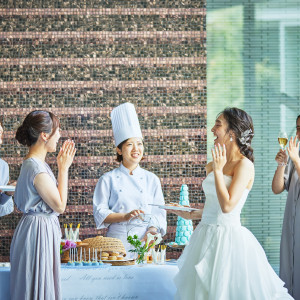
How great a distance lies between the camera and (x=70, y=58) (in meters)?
5.62

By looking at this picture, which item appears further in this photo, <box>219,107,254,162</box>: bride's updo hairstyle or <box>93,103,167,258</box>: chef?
<box>93,103,167,258</box>: chef

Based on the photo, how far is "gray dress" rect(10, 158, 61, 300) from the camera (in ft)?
11.4

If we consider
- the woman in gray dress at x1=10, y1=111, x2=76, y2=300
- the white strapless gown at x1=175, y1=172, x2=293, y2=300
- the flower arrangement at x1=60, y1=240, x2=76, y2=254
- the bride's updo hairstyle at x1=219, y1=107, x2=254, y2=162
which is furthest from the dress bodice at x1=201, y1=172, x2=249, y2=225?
the flower arrangement at x1=60, y1=240, x2=76, y2=254

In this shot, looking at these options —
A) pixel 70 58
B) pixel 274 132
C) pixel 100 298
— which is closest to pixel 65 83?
pixel 70 58

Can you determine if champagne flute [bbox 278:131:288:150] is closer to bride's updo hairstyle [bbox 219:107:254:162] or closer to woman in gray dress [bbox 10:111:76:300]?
bride's updo hairstyle [bbox 219:107:254:162]

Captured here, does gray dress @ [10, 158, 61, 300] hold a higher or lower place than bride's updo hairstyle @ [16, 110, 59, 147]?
lower

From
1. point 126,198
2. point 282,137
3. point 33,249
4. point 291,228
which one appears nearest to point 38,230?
point 33,249

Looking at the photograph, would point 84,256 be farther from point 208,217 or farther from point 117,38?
point 117,38

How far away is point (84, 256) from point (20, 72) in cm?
233

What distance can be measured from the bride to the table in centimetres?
28

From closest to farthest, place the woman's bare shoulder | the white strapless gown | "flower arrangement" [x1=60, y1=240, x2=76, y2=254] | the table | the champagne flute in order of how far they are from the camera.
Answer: the white strapless gown, the woman's bare shoulder, the table, "flower arrangement" [x1=60, y1=240, x2=76, y2=254], the champagne flute

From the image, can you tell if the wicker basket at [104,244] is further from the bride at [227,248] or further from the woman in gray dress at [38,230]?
the bride at [227,248]

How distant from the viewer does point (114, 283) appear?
3760mm

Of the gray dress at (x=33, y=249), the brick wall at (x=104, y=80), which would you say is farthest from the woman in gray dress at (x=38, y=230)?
the brick wall at (x=104, y=80)
